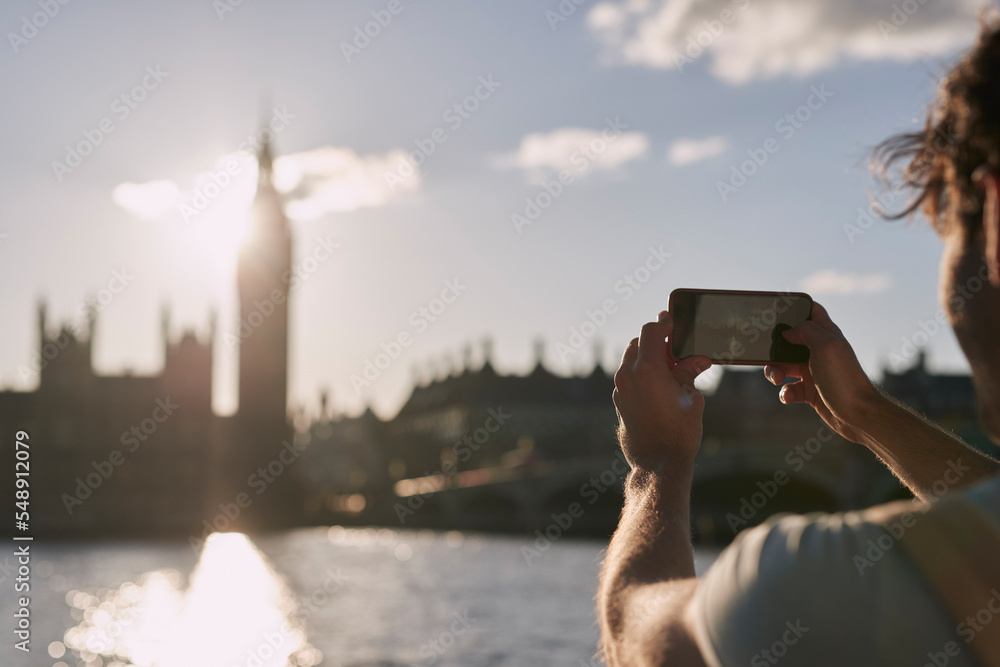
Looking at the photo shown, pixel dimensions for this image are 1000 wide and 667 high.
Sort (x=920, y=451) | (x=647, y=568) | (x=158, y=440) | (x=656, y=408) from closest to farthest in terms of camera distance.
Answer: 1. (x=647, y=568)
2. (x=656, y=408)
3. (x=920, y=451)
4. (x=158, y=440)

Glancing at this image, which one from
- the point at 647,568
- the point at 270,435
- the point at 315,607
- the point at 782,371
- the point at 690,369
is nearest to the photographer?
the point at 647,568

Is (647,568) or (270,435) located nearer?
(647,568)

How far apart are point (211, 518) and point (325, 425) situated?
3989 centimetres

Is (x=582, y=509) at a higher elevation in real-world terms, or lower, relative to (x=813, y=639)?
lower

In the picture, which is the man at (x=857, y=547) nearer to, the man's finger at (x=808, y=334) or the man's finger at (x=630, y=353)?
the man's finger at (x=630, y=353)

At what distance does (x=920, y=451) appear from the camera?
1.55m

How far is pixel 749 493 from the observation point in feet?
158

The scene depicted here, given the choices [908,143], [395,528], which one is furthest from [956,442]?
[395,528]

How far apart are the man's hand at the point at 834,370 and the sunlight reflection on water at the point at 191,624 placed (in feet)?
64.6

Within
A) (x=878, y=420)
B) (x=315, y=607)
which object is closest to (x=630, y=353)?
(x=878, y=420)

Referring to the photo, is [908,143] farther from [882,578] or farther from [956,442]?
[882,578]

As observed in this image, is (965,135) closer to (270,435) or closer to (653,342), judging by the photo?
(653,342)

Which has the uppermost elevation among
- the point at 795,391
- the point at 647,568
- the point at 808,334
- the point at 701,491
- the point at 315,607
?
the point at 808,334

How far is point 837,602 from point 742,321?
778mm
